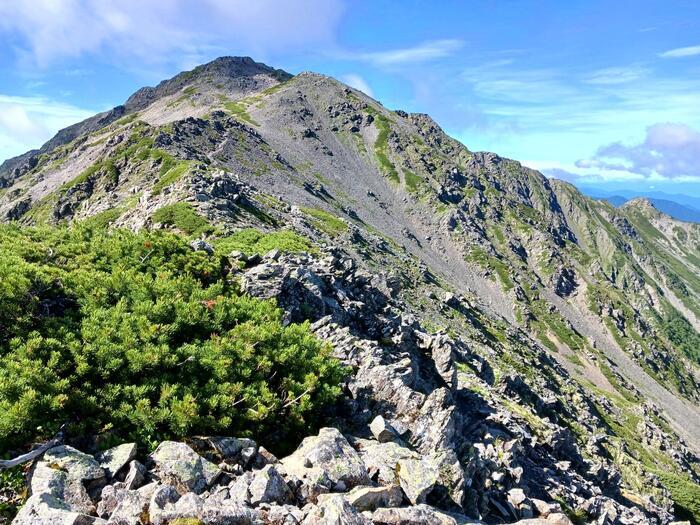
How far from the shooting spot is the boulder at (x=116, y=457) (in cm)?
1395

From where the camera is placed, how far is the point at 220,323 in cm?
2134

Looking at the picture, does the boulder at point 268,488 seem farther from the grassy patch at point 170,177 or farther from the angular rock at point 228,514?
the grassy patch at point 170,177

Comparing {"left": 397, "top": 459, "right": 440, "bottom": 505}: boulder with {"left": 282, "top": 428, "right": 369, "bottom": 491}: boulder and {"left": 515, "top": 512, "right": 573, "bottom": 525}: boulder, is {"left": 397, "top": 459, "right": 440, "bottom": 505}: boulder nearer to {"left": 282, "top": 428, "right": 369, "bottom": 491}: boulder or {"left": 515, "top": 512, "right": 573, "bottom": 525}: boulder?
{"left": 282, "top": 428, "right": 369, "bottom": 491}: boulder

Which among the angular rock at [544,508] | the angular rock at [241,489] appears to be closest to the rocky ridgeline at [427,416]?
the angular rock at [544,508]

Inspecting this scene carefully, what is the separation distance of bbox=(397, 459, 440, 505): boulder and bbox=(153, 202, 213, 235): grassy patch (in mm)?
46955

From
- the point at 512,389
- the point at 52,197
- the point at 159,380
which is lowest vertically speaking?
the point at 512,389

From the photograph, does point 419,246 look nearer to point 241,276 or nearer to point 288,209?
point 288,209

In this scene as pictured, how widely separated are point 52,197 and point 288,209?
6917cm

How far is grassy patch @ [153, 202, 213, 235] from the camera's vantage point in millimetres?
59375

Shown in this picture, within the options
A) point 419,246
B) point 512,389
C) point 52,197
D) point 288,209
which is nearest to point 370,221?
point 419,246

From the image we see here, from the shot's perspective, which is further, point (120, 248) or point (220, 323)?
point (120, 248)

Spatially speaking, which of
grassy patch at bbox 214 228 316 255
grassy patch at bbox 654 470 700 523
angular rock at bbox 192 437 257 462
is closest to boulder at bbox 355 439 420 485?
angular rock at bbox 192 437 257 462

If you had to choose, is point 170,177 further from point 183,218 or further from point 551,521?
point 551,521

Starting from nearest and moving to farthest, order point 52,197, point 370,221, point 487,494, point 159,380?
point 159,380 < point 487,494 < point 52,197 < point 370,221
